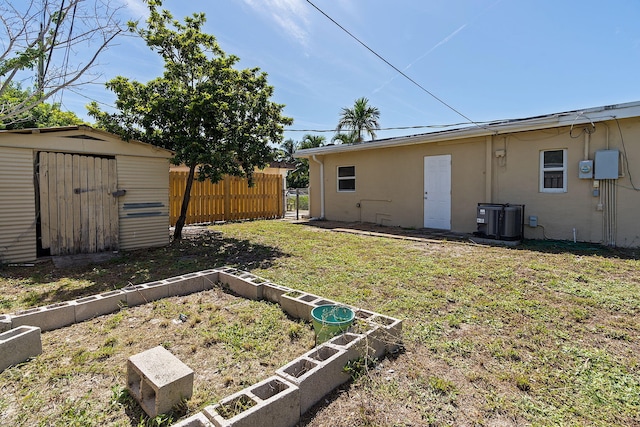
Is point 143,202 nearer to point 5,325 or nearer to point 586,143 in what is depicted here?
point 5,325

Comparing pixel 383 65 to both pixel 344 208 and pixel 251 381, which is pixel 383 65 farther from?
pixel 251 381

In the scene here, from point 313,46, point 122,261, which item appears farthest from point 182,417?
point 313,46

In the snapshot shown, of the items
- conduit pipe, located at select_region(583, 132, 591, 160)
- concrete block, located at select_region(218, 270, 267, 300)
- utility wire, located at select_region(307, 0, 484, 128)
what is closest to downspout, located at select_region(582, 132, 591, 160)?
conduit pipe, located at select_region(583, 132, 591, 160)

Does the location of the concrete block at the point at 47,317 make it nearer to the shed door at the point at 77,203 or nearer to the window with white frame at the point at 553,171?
the shed door at the point at 77,203

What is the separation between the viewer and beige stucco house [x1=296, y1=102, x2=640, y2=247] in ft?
21.4

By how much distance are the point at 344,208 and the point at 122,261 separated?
24.9 feet

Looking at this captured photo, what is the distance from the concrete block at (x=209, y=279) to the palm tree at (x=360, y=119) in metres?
20.1

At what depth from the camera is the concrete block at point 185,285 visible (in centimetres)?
401

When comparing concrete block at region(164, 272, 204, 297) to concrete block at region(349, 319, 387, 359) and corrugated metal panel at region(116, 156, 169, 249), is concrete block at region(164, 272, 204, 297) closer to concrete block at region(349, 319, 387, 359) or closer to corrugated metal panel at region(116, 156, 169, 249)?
concrete block at region(349, 319, 387, 359)

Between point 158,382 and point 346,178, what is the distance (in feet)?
34.1

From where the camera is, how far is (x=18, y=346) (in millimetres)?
2461

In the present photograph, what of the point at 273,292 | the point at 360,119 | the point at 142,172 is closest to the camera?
the point at 273,292

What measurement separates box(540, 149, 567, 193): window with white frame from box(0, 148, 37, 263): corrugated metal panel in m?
10.3

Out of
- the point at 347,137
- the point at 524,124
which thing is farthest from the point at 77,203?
the point at 347,137
